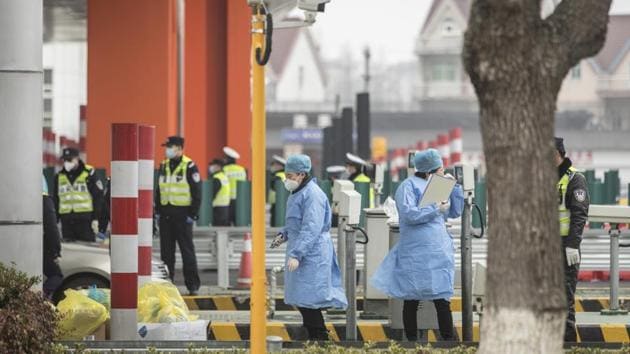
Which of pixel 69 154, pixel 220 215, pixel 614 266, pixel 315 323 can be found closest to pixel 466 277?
pixel 315 323

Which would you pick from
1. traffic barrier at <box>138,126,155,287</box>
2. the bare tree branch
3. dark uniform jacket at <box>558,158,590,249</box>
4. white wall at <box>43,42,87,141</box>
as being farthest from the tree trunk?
white wall at <box>43,42,87,141</box>

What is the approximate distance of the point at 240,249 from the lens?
66.4 ft

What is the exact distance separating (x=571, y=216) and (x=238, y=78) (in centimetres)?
1680

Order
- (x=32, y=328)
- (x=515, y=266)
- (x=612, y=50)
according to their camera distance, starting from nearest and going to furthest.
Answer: (x=515, y=266) < (x=32, y=328) < (x=612, y=50)

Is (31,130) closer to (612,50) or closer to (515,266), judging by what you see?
(515,266)

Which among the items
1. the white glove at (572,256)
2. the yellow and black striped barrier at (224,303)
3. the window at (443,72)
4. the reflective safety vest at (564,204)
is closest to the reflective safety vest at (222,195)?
the yellow and black striped barrier at (224,303)

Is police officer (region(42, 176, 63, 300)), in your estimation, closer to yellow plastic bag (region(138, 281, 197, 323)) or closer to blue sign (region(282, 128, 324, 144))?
yellow plastic bag (region(138, 281, 197, 323))

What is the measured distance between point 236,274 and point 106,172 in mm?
2474

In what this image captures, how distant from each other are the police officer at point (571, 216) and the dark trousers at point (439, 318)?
2.86 feet

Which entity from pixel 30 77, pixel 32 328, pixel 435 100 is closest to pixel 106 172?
pixel 30 77

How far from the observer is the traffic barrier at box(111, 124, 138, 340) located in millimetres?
11391

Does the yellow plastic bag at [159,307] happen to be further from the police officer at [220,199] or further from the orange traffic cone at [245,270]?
the police officer at [220,199]

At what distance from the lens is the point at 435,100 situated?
425 feet

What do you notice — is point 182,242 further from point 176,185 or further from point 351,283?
point 351,283
